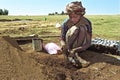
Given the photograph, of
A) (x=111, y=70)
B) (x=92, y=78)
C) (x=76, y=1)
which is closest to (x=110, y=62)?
(x=111, y=70)

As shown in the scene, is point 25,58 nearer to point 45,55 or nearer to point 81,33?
point 45,55

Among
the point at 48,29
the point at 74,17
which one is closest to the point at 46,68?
the point at 74,17

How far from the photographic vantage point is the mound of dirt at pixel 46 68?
5.73m

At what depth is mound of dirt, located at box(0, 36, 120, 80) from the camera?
573cm

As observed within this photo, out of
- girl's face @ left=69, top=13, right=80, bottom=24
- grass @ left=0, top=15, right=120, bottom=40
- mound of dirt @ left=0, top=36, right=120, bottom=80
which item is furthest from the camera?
grass @ left=0, top=15, right=120, bottom=40

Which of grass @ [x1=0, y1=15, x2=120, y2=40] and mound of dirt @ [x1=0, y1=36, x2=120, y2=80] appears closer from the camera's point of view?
mound of dirt @ [x1=0, y1=36, x2=120, y2=80]

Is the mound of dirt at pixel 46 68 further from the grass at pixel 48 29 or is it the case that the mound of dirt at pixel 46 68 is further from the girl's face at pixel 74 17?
the grass at pixel 48 29

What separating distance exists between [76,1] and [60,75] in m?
1.72

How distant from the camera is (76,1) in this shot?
22.5ft

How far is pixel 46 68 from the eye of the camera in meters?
6.09

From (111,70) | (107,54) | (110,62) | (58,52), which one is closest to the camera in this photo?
(111,70)

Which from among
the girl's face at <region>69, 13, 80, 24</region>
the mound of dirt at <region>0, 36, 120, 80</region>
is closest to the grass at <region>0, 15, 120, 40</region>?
the girl's face at <region>69, 13, 80, 24</region>

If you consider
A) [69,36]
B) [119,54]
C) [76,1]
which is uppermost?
[76,1]

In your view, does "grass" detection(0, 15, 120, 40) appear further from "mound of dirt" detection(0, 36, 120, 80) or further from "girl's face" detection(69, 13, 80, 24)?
"mound of dirt" detection(0, 36, 120, 80)
